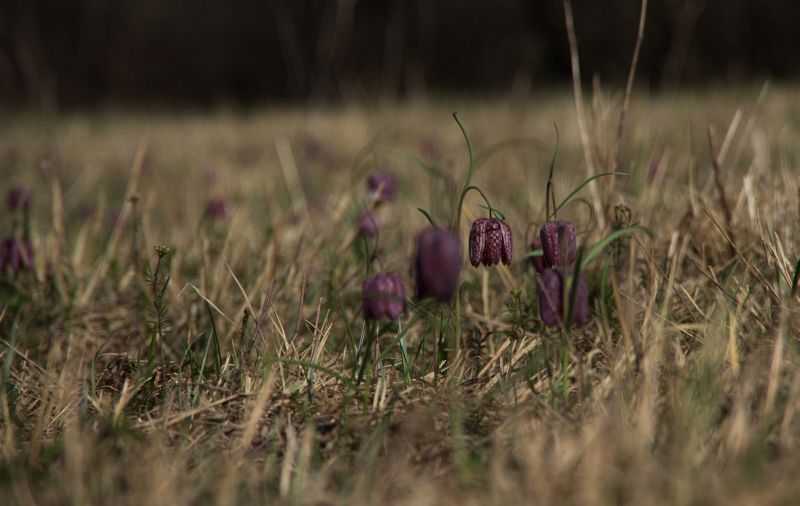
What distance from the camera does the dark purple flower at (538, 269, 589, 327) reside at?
1.00m

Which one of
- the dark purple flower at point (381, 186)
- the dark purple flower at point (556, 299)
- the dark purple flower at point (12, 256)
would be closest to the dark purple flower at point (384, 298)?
the dark purple flower at point (556, 299)

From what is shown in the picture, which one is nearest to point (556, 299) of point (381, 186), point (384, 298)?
point (384, 298)

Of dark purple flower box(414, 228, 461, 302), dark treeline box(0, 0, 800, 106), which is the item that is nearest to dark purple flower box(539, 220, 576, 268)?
dark purple flower box(414, 228, 461, 302)

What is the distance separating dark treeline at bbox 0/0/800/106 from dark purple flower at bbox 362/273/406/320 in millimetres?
4601

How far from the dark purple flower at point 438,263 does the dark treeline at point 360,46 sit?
4.79 m

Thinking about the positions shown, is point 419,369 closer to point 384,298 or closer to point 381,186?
point 384,298

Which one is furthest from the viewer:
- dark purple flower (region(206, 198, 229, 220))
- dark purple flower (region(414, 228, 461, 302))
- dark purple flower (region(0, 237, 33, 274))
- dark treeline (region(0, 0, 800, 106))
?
dark treeline (region(0, 0, 800, 106))

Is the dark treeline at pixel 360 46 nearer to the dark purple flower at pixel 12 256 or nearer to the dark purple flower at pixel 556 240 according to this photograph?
the dark purple flower at pixel 12 256

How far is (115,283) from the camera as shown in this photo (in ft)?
5.52

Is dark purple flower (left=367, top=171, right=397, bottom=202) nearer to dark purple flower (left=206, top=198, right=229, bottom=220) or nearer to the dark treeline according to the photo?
dark purple flower (left=206, top=198, right=229, bottom=220)

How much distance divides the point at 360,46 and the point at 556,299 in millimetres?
6940

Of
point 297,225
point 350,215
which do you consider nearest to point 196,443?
point 350,215

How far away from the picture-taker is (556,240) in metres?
1.08

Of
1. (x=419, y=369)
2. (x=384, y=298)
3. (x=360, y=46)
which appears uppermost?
(x=360, y=46)
